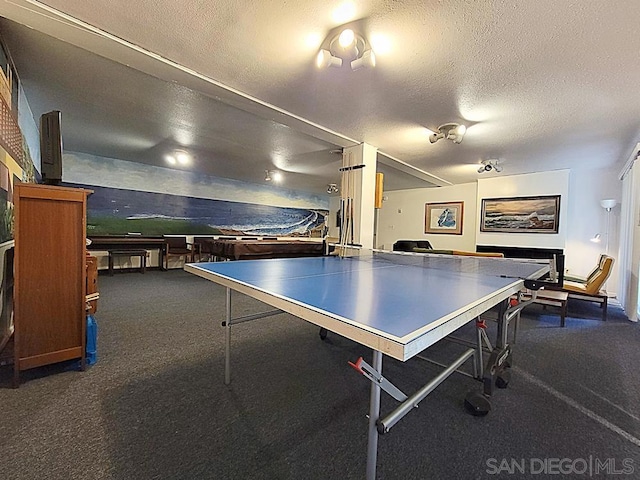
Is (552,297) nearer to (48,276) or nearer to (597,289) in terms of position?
(597,289)

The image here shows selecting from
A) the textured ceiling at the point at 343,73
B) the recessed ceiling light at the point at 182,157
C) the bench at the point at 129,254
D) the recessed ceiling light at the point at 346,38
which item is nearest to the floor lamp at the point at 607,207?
the textured ceiling at the point at 343,73

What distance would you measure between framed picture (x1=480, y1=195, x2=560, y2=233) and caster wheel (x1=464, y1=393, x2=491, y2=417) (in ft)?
19.4

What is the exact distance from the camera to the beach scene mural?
6363 mm

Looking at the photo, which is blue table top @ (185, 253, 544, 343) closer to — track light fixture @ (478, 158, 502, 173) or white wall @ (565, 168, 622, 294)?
track light fixture @ (478, 158, 502, 173)

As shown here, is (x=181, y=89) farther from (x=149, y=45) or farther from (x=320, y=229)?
(x=320, y=229)

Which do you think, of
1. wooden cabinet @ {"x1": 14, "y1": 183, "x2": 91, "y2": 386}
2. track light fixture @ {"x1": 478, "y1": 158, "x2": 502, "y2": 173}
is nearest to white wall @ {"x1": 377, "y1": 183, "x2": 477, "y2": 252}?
track light fixture @ {"x1": 478, "y1": 158, "x2": 502, "y2": 173}

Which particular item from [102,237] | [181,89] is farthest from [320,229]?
[181,89]

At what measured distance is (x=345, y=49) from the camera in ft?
6.89

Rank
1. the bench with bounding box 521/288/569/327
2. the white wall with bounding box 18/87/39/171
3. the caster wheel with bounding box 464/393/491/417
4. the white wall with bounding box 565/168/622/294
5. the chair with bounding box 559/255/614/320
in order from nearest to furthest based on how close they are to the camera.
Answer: the caster wheel with bounding box 464/393/491/417
the white wall with bounding box 18/87/39/171
the bench with bounding box 521/288/569/327
the chair with bounding box 559/255/614/320
the white wall with bounding box 565/168/622/294

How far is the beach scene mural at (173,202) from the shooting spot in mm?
6363

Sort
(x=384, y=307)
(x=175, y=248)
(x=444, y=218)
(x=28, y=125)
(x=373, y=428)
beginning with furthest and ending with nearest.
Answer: (x=444, y=218) → (x=175, y=248) → (x=28, y=125) → (x=384, y=307) → (x=373, y=428)

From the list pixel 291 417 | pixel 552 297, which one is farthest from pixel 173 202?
pixel 552 297

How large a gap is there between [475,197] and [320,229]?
543 centimetres

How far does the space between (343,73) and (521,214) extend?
19.4 ft
